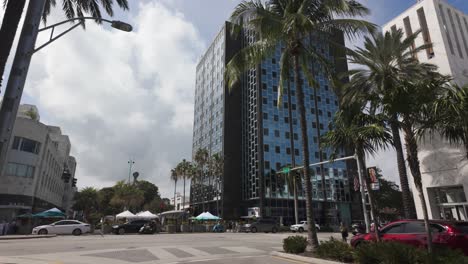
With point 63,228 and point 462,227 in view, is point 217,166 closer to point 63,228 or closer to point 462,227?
point 63,228

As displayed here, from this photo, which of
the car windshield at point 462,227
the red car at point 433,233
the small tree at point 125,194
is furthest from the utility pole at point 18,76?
the small tree at point 125,194

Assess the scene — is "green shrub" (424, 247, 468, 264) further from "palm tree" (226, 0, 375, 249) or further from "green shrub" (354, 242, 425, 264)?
"palm tree" (226, 0, 375, 249)

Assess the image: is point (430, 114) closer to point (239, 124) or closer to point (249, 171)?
point (249, 171)

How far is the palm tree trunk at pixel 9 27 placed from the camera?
8.34m

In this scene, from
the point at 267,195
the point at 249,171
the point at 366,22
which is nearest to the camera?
the point at 366,22

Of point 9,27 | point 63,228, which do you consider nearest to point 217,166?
point 63,228

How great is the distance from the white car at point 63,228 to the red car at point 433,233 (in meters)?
29.0

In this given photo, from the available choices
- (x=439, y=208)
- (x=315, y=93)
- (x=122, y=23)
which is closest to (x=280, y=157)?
(x=315, y=93)

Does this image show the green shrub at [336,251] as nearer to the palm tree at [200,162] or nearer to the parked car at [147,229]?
the parked car at [147,229]

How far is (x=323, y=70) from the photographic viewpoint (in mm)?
16641

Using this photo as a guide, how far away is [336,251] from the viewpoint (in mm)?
11305

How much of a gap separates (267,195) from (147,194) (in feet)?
175

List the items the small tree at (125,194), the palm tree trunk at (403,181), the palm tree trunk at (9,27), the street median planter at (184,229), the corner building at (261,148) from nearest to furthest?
the palm tree trunk at (9,27)
the palm tree trunk at (403,181)
the street median planter at (184,229)
the corner building at (261,148)
the small tree at (125,194)

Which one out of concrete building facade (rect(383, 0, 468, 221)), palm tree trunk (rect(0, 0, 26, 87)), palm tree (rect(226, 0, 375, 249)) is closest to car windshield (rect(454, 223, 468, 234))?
palm tree (rect(226, 0, 375, 249))
